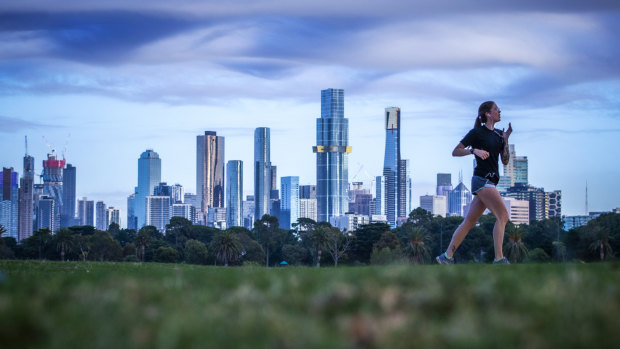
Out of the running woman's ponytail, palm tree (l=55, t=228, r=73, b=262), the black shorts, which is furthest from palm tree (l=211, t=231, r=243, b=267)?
the black shorts

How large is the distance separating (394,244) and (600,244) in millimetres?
43056

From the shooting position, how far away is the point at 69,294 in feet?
17.5

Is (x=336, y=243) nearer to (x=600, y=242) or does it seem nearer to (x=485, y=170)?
(x=600, y=242)

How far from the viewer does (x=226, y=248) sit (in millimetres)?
105250

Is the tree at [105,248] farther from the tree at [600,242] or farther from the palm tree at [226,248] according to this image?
the tree at [600,242]

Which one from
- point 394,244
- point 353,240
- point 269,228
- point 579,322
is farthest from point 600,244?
point 269,228

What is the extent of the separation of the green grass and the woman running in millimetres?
8954

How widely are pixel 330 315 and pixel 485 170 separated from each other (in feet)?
35.4

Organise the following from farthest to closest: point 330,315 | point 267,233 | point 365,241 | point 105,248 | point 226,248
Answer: point 267,233 → point 105,248 → point 365,241 → point 226,248 → point 330,315

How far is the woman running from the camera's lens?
14703mm

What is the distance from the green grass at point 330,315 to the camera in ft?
12.5

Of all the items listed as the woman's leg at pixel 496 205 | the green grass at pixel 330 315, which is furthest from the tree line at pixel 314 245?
the green grass at pixel 330 315

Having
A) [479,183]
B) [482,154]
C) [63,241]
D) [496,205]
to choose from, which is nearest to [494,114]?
[482,154]

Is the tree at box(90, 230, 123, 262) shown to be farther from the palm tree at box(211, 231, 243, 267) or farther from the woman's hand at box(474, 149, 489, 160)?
the woman's hand at box(474, 149, 489, 160)
